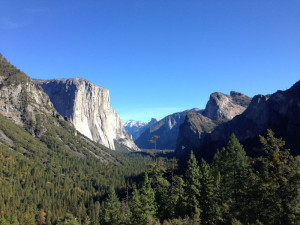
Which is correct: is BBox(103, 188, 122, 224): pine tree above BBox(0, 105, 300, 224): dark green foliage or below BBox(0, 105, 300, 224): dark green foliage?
below

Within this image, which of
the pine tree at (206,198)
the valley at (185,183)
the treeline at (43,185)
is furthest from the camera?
the treeline at (43,185)

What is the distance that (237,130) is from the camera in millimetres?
169125

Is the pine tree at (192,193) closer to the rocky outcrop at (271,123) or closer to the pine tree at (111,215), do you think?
the pine tree at (111,215)

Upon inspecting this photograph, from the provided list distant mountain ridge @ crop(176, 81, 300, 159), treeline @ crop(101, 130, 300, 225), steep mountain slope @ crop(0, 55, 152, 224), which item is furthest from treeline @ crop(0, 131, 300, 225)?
distant mountain ridge @ crop(176, 81, 300, 159)

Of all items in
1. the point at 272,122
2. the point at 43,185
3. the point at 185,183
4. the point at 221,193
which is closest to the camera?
the point at 221,193

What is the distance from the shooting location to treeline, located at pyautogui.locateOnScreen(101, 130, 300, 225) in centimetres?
2000

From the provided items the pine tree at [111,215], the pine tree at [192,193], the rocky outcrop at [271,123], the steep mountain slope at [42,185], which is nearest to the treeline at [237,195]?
the pine tree at [192,193]

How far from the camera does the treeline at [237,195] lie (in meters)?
20.0

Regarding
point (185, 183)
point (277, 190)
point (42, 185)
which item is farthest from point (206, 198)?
point (42, 185)

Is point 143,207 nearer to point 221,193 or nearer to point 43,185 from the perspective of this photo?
point 221,193

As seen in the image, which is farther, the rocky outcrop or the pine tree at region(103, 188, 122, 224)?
the rocky outcrop

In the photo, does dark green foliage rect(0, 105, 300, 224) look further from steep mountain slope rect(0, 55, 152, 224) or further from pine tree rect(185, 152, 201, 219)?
steep mountain slope rect(0, 55, 152, 224)

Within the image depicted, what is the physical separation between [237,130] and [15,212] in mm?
153126

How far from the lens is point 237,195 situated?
96.4 feet
